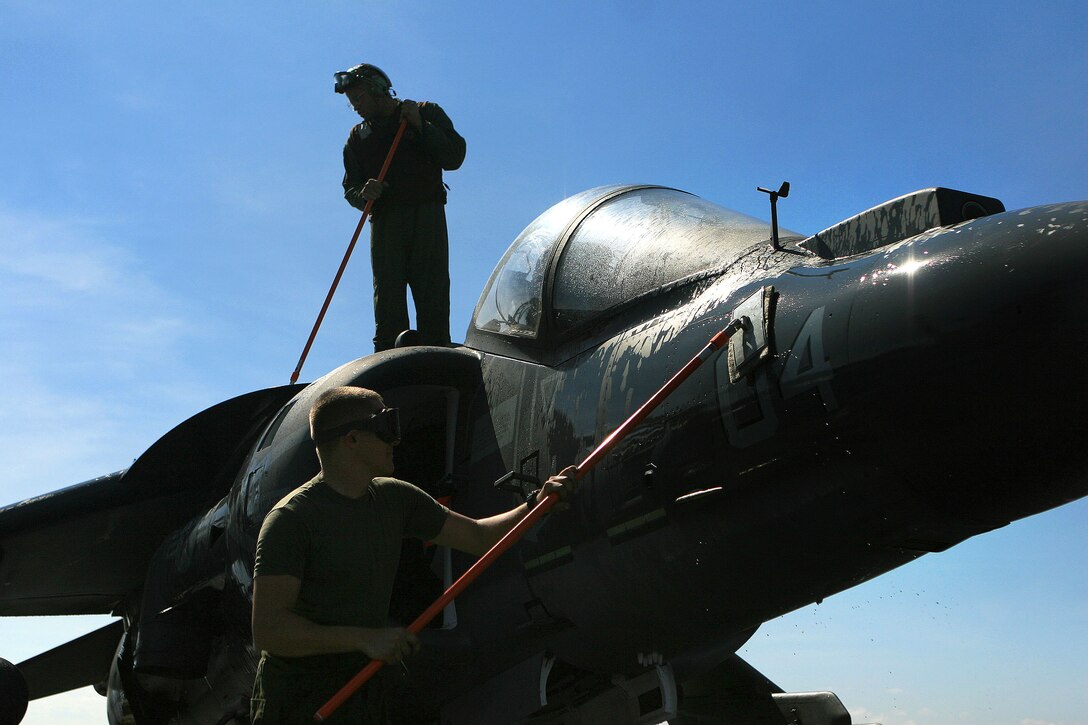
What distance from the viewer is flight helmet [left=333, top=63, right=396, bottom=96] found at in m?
7.27

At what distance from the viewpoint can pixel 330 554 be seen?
3.20 metres

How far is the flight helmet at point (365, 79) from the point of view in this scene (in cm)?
727

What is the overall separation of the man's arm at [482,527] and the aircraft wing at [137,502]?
3667 mm

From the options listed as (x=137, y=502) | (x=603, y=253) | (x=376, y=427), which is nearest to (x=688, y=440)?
(x=376, y=427)

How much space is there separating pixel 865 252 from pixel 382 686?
2119mm

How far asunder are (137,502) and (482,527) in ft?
14.5

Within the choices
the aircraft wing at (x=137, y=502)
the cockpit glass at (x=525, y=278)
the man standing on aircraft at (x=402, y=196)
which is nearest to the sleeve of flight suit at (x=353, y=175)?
the man standing on aircraft at (x=402, y=196)

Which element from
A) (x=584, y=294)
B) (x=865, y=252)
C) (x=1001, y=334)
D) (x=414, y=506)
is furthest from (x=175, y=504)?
(x=1001, y=334)

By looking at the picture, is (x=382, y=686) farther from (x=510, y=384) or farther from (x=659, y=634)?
(x=510, y=384)

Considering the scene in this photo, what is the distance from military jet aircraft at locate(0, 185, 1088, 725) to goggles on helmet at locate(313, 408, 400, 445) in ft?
3.23

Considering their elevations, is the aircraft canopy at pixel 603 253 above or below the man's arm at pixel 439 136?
below

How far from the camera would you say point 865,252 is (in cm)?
382

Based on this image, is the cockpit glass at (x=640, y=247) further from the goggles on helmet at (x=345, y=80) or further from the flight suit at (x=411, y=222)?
the goggles on helmet at (x=345, y=80)

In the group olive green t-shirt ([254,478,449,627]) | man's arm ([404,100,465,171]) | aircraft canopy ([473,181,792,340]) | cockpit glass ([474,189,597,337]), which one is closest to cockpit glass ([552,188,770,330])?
aircraft canopy ([473,181,792,340])
